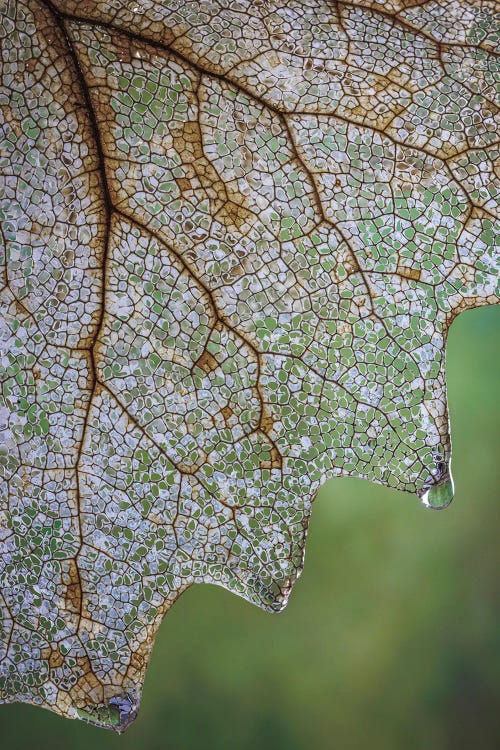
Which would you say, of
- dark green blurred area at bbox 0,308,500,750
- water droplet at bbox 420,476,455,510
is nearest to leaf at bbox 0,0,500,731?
water droplet at bbox 420,476,455,510

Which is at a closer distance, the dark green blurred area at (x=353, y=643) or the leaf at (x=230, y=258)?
the leaf at (x=230, y=258)

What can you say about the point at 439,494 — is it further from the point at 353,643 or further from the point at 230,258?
the point at 353,643

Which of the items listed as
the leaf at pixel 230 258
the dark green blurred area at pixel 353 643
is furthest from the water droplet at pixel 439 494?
the dark green blurred area at pixel 353 643

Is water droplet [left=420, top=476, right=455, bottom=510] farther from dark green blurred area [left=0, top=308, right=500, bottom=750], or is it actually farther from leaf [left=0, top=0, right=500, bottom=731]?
dark green blurred area [left=0, top=308, right=500, bottom=750]

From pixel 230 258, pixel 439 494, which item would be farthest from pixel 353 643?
pixel 230 258

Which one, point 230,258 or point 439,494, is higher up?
point 230,258

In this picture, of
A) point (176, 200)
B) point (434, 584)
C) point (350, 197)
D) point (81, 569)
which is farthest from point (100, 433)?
point (434, 584)

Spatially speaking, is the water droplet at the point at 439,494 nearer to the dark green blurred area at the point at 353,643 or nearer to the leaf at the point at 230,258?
the leaf at the point at 230,258

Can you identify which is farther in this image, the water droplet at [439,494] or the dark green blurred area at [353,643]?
the dark green blurred area at [353,643]
